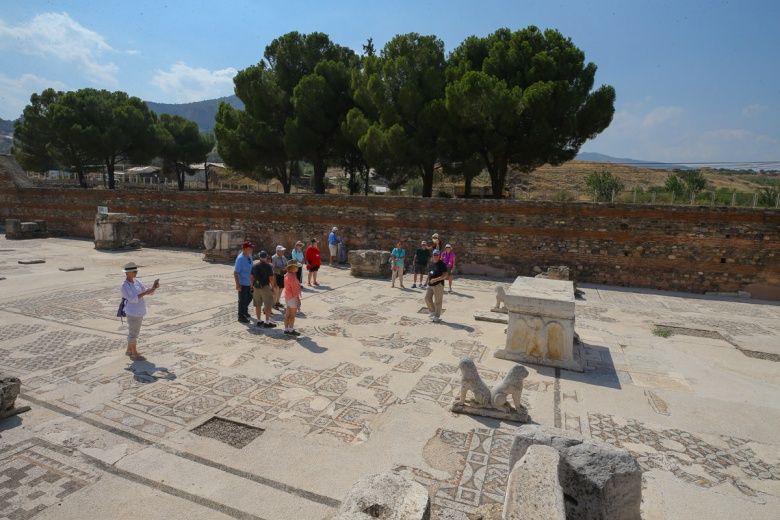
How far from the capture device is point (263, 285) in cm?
869

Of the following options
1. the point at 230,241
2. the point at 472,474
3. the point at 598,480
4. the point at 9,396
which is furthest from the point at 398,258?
the point at 598,480

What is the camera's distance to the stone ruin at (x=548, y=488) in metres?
2.85

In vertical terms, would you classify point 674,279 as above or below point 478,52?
below

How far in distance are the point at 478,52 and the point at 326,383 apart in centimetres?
1675

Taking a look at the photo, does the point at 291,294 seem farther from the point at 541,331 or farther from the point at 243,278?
the point at 541,331

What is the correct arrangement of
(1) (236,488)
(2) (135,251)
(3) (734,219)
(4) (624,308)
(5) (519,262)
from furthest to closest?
(2) (135,251) < (5) (519,262) < (3) (734,219) < (4) (624,308) < (1) (236,488)

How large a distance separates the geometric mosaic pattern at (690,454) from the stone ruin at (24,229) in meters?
25.5

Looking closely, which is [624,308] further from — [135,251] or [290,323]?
[135,251]

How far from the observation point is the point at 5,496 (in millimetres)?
3812

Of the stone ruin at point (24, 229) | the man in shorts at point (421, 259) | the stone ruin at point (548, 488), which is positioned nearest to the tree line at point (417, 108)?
the man in shorts at point (421, 259)

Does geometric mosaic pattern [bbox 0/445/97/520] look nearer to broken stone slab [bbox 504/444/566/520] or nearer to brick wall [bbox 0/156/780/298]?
broken stone slab [bbox 504/444/566/520]

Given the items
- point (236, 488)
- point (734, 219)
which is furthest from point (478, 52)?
point (236, 488)

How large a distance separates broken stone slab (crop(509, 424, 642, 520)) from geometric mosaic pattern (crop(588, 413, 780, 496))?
4.03ft

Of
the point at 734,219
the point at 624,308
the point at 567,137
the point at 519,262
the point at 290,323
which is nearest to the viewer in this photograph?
the point at 290,323
